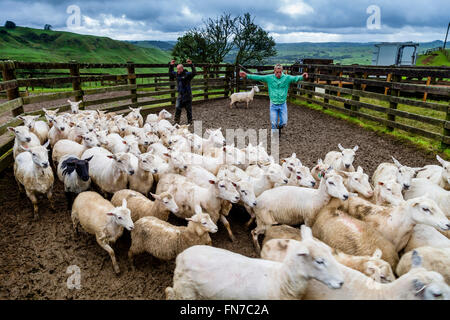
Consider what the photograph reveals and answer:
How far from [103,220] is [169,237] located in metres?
1.03

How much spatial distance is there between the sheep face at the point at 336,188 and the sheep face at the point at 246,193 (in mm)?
1144

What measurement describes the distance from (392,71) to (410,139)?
269 cm

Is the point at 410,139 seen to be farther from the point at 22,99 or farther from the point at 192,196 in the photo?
the point at 22,99

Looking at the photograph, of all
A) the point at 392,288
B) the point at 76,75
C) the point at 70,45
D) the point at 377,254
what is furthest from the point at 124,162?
the point at 70,45

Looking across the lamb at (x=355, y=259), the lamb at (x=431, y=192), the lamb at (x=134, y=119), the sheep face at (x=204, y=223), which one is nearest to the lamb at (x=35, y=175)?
the sheep face at (x=204, y=223)

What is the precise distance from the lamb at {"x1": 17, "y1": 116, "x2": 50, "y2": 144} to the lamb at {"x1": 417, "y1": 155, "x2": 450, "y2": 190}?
8739 millimetres

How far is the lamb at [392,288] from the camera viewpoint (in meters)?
2.38

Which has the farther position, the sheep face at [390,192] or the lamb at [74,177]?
the lamb at [74,177]

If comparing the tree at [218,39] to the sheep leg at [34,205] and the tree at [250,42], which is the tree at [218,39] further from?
the sheep leg at [34,205]

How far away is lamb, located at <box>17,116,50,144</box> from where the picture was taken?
273 inches

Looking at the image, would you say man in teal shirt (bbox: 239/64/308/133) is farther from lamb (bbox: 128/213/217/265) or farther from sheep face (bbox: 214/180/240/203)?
lamb (bbox: 128/213/217/265)

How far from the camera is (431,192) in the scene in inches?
184

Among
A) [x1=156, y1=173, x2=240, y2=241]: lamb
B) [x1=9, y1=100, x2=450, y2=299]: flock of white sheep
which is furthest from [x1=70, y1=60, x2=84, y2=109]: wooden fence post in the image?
[x1=156, y1=173, x2=240, y2=241]: lamb
